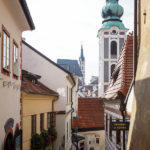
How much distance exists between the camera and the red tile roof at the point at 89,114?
A: 90.7ft

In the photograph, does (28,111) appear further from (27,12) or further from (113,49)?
(113,49)

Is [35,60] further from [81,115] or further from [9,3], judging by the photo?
[81,115]

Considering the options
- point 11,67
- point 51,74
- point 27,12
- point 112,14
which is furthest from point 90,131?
point 112,14

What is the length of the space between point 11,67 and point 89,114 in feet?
75.6

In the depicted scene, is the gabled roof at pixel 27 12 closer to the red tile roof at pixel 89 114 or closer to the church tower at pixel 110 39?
the red tile roof at pixel 89 114

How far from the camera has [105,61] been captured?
150ft

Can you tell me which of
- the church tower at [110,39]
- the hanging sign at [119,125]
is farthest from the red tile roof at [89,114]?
the hanging sign at [119,125]

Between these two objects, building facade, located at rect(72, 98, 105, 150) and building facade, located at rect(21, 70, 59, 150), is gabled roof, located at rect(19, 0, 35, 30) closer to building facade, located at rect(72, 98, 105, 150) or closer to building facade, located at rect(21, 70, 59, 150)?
building facade, located at rect(21, 70, 59, 150)

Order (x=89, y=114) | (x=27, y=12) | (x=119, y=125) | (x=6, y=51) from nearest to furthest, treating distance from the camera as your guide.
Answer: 1. (x=6, y=51)
2. (x=27, y=12)
3. (x=119, y=125)
4. (x=89, y=114)

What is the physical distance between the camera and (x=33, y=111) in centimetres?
1146

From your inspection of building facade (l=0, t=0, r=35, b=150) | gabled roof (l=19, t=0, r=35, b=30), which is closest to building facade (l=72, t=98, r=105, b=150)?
building facade (l=0, t=0, r=35, b=150)

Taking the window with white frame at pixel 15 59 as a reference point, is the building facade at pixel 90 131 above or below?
below

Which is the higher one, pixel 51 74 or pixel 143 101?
pixel 51 74

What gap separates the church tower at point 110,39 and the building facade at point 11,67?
36898 millimetres
